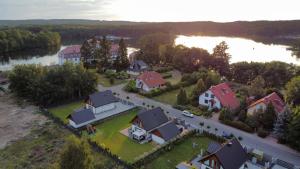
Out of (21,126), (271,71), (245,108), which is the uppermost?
(271,71)

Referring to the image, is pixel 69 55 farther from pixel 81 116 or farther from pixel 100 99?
pixel 81 116

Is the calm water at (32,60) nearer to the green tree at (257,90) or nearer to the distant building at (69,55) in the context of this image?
the distant building at (69,55)

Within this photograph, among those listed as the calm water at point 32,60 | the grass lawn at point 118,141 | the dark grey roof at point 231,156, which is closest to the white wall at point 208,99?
the grass lawn at point 118,141

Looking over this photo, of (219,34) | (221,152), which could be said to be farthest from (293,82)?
(219,34)

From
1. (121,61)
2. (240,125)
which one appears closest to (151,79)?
(121,61)

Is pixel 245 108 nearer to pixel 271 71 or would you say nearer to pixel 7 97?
pixel 271 71
